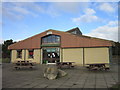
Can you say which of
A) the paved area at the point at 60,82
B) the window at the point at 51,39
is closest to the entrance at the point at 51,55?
the window at the point at 51,39

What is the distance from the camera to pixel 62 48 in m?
22.3

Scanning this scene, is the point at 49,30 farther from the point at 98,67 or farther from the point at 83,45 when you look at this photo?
the point at 98,67

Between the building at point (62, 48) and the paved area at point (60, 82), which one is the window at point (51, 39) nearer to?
the building at point (62, 48)

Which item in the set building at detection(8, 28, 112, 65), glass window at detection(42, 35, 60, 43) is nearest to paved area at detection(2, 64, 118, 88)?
building at detection(8, 28, 112, 65)

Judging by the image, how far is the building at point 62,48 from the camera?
1958 centimetres

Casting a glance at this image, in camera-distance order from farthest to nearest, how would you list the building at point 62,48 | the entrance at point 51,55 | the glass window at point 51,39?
the glass window at point 51,39 < the entrance at point 51,55 < the building at point 62,48

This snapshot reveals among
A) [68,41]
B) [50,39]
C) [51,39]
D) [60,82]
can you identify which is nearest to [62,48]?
[68,41]

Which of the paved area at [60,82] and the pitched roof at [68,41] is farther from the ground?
the pitched roof at [68,41]

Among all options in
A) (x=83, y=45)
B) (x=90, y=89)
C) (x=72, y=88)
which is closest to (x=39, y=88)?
(x=72, y=88)

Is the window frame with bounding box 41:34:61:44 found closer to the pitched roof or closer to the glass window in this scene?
the glass window

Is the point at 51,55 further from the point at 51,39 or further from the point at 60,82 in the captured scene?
the point at 60,82

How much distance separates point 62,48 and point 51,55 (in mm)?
2557

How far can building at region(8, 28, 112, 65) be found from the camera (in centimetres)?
1958

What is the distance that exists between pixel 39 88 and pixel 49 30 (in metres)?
18.1
